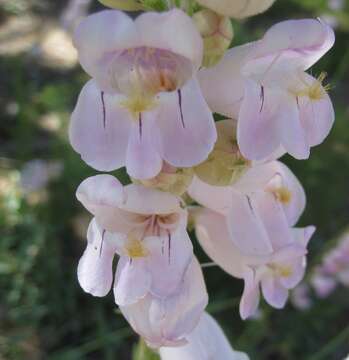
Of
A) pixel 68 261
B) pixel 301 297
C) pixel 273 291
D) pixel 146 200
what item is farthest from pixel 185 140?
pixel 68 261

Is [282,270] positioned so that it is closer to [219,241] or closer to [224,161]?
[219,241]

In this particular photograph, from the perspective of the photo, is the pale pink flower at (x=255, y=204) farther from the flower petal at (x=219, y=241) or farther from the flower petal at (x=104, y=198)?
the flower petal at (x=104, y=198)

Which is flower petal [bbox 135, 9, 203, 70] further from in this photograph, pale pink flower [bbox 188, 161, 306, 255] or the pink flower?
pale pink flower [bbox 188, 161, 306, 255]

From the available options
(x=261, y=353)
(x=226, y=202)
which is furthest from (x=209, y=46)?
(x=261, y=353)

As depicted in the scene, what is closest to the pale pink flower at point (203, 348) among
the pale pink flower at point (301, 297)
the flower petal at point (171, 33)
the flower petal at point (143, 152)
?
the flower petal at point (143, 152)

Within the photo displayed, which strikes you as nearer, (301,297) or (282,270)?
(282,270)

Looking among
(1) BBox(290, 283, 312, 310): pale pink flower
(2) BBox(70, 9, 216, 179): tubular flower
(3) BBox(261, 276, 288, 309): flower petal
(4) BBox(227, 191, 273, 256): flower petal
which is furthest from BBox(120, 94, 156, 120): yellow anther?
(1) BBox(290, 283, 312, 310): pale pink flower
